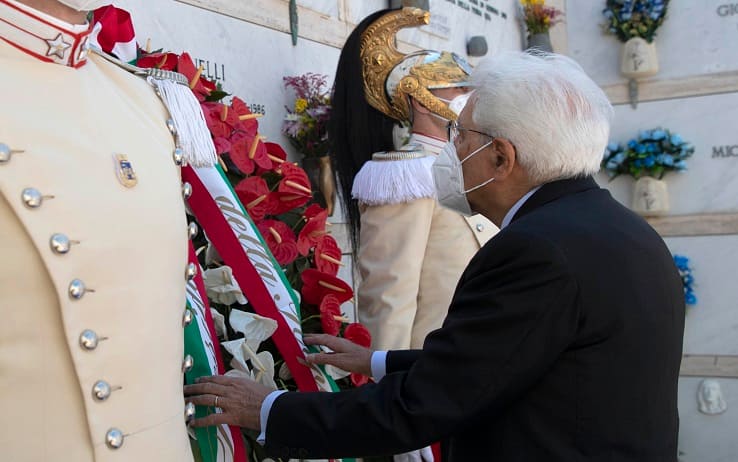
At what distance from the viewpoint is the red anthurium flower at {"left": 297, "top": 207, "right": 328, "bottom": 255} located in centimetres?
237

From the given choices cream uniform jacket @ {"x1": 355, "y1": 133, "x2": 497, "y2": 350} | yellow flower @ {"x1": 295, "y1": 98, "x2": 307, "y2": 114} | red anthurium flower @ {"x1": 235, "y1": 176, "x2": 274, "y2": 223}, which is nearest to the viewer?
red anthurium flower @ {"x1": 235, "y1": 176, "x2": 274, "y2": 223}

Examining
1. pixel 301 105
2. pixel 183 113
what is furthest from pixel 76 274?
pixel 301 105

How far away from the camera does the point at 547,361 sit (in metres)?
1.55

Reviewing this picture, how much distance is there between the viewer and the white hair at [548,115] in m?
1.70

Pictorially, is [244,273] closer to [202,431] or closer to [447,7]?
[202,431]

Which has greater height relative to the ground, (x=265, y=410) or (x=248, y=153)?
(x=248, y=153)

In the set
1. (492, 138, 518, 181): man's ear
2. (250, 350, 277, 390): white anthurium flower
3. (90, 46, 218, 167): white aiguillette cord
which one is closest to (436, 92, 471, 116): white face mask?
(492, 138, 518, 181): man's ear

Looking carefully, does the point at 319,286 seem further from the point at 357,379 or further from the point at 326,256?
the point at 357,379

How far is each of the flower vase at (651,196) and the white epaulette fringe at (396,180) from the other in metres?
5.13

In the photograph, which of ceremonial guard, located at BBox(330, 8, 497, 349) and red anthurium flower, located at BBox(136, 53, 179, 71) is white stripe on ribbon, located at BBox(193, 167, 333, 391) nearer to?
red anthurium flower, located at BBox(136, 53, 179, 71)

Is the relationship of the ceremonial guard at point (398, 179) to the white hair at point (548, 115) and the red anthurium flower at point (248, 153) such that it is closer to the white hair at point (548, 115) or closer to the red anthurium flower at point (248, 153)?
the red anthurium flower at point (248, 153)

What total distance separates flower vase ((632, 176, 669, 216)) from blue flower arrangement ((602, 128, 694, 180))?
0.10m

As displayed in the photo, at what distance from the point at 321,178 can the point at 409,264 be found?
1161mm

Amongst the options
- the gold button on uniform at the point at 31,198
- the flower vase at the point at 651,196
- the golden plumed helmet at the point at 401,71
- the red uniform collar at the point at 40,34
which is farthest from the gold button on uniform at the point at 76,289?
the flower vase at the point at 651,196
